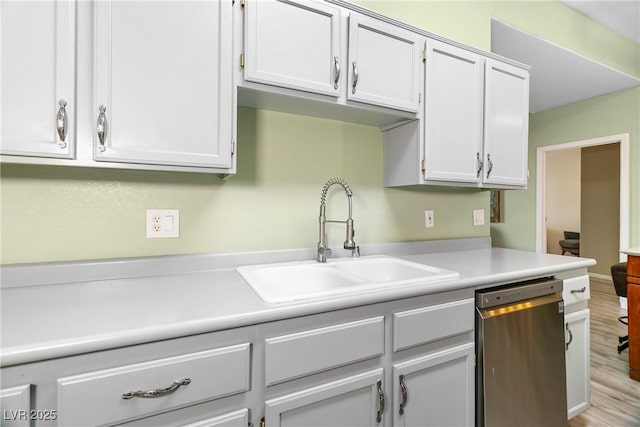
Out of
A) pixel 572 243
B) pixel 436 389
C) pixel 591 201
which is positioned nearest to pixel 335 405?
pixel 436 389

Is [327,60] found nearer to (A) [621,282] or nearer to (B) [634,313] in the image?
(B) [634,313]

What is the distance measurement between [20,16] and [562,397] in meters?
2.70

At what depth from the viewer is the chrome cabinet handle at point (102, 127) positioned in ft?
3.33

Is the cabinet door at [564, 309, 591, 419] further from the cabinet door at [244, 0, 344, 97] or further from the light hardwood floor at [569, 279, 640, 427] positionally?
the cabinet door at [244, 0, 344, 97]

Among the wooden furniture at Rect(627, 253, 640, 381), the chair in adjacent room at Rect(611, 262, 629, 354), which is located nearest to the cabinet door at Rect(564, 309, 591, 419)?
the wooden furniture at Rect(627, 253, 640, 381)

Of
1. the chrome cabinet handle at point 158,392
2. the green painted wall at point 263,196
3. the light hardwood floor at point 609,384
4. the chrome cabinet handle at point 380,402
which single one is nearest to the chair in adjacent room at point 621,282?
the light hardwood floor at point 609,384

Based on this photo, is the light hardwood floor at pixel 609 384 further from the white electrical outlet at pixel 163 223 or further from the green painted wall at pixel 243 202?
the white electrical outlet at pixel 163 223

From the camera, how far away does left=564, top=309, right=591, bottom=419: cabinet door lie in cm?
170

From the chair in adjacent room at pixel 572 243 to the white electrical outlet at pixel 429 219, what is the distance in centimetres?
535

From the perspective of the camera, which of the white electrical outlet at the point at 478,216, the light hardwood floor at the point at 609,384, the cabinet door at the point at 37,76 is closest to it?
the cabinet door at the point at 37,76

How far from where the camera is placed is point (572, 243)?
5777 millimetres

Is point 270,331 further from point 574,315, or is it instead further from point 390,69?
point 574,315

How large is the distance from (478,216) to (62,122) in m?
2.45

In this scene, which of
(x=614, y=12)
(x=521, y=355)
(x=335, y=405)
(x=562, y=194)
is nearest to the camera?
(x=335, y=405)
